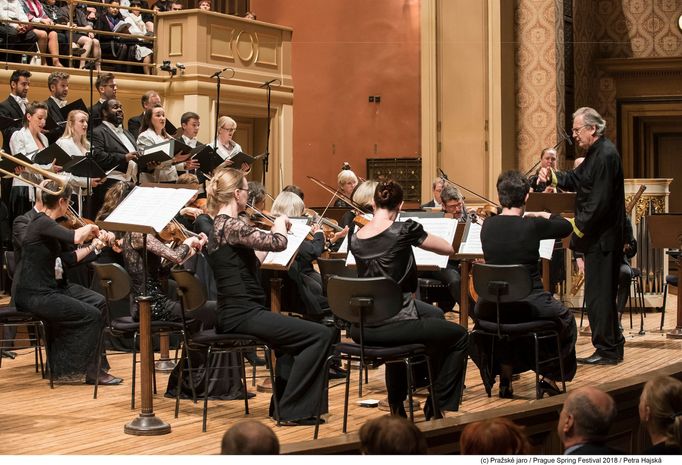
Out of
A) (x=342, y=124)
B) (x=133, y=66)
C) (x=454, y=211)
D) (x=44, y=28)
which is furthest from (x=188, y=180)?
(x=342, y=124)

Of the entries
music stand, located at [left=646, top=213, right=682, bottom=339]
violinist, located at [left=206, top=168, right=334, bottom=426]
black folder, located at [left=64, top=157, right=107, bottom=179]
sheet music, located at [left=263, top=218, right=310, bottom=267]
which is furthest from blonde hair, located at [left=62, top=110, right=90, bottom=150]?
music stand, located at [left=646, top=213, right=682, bottom=339]

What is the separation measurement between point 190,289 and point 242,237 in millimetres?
442

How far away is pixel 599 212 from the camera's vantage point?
22.4 feet

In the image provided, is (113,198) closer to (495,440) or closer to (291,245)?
(291,245)

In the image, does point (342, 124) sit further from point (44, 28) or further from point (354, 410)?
point (354, 410)

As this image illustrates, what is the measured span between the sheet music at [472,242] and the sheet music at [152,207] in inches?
79.9

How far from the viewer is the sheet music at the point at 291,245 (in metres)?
5.74

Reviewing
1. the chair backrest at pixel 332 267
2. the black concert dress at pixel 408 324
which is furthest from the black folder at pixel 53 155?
the black concert dress at pixel 408 324

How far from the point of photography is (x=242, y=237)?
530cm

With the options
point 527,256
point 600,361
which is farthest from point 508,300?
point 600,361

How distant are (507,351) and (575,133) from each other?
1727 millimetres

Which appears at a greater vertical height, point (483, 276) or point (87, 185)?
point (87, 185)

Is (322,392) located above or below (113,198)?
below

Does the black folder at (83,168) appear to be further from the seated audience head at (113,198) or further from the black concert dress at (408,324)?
the black concert dress at (408,324)
